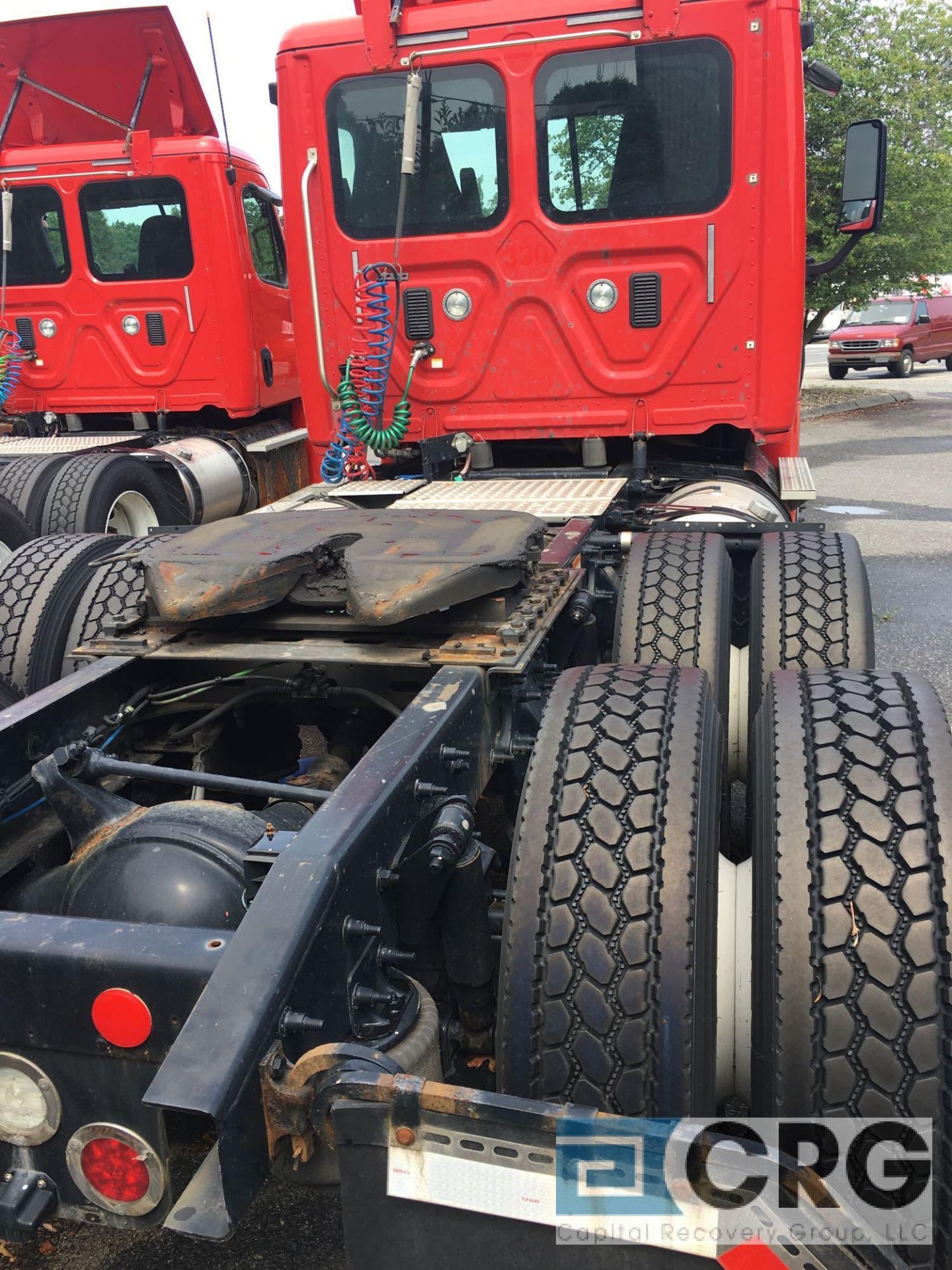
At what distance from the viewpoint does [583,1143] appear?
1.33 metres

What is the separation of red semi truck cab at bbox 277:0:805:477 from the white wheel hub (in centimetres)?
224

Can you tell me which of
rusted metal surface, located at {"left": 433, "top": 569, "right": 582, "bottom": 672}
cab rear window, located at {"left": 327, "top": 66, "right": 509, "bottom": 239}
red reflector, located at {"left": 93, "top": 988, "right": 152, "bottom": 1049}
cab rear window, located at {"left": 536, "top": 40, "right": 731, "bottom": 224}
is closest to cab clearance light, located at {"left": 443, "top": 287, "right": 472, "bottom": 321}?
cab rear window, located at {"left": 327, "top": 66, "right": 509, "bottom": 239}

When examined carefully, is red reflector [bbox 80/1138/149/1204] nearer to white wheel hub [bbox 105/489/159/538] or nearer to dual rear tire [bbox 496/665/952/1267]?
dual rear tire [bbox 496/665/952/1267]

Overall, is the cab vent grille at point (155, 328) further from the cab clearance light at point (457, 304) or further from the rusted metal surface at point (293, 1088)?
the rusted metal surface at point (293, 1088)

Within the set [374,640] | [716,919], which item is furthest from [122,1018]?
[374,640]

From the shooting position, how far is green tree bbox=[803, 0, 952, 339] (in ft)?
50.8

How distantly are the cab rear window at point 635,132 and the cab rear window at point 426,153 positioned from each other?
0.75 ft

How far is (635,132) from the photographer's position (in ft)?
15.1

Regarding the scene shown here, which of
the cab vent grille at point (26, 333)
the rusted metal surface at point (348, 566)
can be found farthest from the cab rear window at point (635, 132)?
the cab vent grille at point (26, 333)

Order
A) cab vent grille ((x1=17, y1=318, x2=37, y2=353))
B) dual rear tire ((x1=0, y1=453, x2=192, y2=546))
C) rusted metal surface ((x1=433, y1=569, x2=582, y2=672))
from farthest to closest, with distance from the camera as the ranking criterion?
cab vent grille ((x1=17, y1=318, x2=37, y2=353)), dual rear tire ((x1=0, y1=453, x2=192, y2=546)), rusted metal surface ((x1=433, y1=569, x2=582, y2=672))

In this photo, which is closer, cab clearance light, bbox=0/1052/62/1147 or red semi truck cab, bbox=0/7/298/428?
cab clearance light, bbox=0/1052/62/1147

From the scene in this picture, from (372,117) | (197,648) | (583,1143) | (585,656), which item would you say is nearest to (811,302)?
(372,117)

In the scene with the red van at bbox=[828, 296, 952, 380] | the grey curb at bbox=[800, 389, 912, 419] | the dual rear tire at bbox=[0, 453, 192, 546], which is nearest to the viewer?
the dual rear tire at bbox=[0, 453, 192, 546]

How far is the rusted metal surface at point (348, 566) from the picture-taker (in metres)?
2.47
